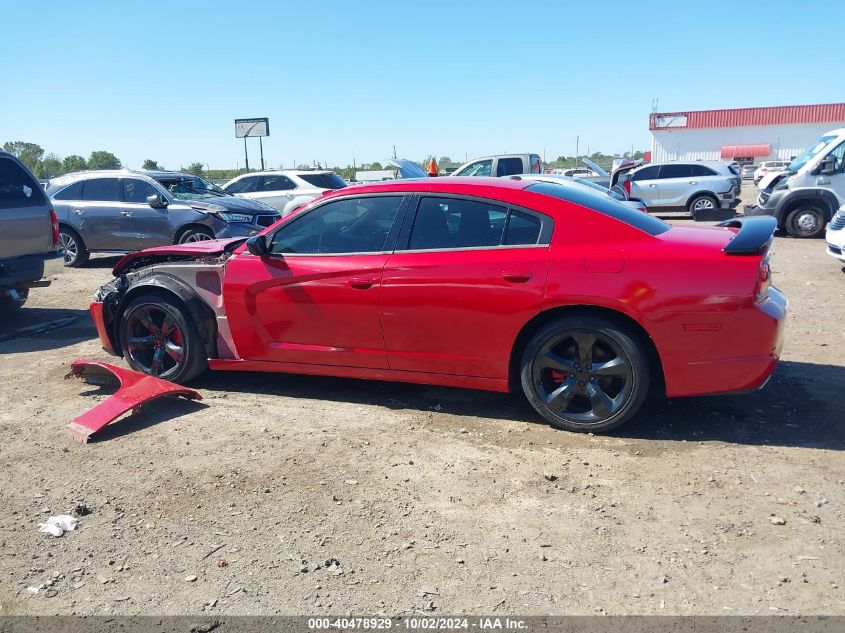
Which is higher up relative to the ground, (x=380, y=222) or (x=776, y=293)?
(x=380, y=222)

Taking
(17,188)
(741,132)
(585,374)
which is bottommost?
(585,374)

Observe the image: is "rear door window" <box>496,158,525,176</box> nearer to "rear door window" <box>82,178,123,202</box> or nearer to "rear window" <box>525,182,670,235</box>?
"rear door window" <box>82,178,123,202</box>

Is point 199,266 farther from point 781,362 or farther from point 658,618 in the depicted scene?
point 781,362

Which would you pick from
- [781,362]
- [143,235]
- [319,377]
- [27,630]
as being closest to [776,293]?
[781,362]

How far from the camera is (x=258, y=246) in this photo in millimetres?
5047

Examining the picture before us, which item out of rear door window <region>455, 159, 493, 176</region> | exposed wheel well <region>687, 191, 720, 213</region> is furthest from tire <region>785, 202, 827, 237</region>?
rear door window <region>455, 159, 493, 176</region>

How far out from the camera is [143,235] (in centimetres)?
1201

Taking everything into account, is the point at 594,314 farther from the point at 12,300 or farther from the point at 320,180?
the point at 320,180

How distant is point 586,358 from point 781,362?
8.11 ft

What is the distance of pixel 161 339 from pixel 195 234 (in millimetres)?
6658

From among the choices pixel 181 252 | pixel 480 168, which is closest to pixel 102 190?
pixel 181 252

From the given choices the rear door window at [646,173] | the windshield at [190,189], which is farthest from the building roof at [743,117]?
the windshield at [190,189]

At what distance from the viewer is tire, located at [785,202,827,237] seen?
1398cm

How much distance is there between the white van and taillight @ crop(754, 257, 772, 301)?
11.3 metres
